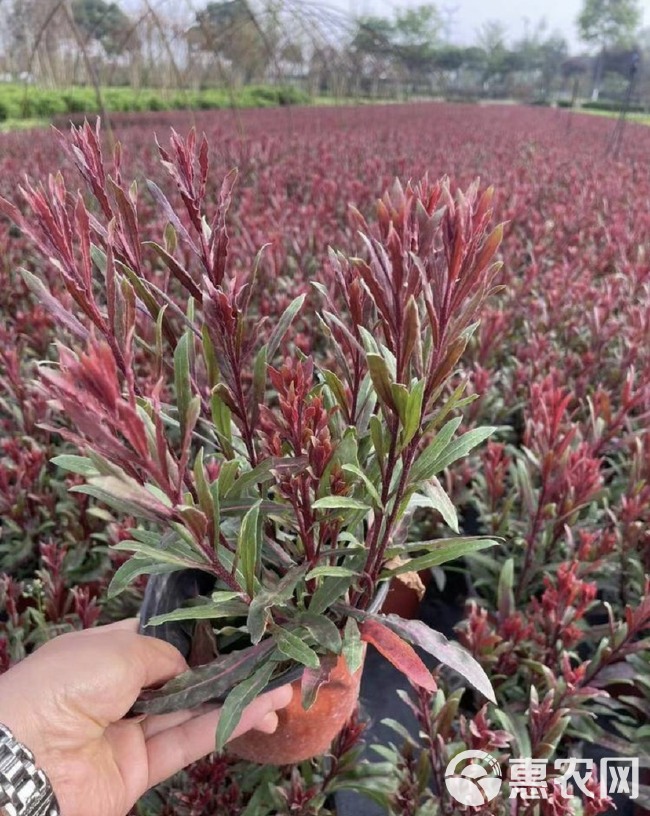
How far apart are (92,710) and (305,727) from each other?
0.46m

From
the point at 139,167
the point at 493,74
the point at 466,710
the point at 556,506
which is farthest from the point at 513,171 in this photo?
the point at 493,74

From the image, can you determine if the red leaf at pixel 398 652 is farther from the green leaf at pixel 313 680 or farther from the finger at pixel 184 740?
the finger at pixel 184 740

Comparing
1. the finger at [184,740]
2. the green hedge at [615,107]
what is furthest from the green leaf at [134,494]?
the green hedge at [615,107]

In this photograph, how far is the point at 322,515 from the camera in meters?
1.01

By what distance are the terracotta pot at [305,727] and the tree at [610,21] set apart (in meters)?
80.2

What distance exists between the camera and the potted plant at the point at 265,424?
0.76 m

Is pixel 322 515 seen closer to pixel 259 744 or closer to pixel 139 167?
pixel 259 744

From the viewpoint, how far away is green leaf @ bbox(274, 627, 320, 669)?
3.07 ft

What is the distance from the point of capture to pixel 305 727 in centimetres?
126

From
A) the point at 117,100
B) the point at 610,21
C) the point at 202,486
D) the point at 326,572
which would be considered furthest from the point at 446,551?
the point at 610,21

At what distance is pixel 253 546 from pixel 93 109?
22205 mm

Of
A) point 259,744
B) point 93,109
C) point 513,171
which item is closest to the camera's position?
point 259,744

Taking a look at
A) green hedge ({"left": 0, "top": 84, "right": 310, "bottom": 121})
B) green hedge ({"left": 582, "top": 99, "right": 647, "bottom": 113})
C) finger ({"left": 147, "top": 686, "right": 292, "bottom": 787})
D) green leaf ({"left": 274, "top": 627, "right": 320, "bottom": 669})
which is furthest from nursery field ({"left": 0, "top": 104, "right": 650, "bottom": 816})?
green hedge ({"left": 582, "top": 99, "right": 647, "bottom": 113})

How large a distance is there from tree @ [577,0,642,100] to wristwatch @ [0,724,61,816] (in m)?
80.6
